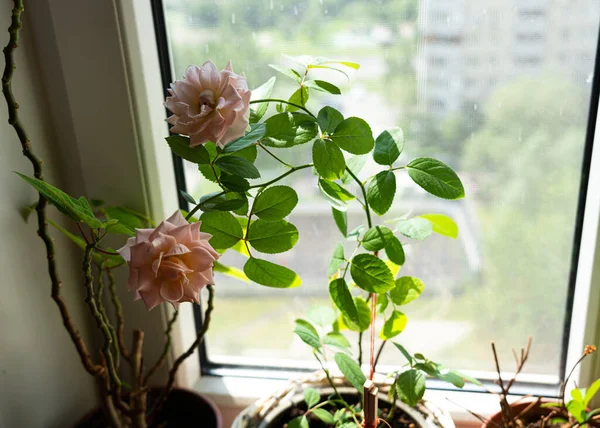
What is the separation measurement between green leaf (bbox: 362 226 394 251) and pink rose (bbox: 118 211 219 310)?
21 centimetres

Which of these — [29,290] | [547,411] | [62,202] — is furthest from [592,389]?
[29,290]

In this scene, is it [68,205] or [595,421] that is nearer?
[68,205]

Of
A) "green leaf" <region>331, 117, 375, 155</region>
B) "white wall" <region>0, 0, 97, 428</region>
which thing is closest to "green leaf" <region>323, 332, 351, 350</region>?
"green leaf" <region>331, 117, 375, 155</region>

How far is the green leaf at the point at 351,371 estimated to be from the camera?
2.32ft

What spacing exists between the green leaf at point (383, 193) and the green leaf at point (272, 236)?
4.1 inches

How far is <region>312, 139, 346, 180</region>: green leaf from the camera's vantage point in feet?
2.05

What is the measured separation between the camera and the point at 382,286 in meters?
0.64

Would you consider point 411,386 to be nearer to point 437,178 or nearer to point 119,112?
point 437,178

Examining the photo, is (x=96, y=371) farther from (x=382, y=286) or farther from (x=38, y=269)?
(x=382, y=286)

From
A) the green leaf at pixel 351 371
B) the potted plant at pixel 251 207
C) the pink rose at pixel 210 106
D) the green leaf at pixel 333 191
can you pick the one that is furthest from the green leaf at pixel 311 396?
the pink rose at pixel 210 106

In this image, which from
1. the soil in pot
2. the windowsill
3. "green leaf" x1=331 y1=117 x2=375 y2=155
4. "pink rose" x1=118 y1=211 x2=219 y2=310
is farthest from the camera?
the windowsill

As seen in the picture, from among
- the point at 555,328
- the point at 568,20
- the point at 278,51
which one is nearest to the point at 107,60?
the point at 278,51

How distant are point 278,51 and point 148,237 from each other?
1.65 ft

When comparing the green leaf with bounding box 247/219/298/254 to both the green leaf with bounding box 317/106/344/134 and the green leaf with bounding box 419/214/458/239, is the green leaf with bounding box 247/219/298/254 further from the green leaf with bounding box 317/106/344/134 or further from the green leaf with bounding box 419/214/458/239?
the green leaf with bounding box 419/214/458/239
